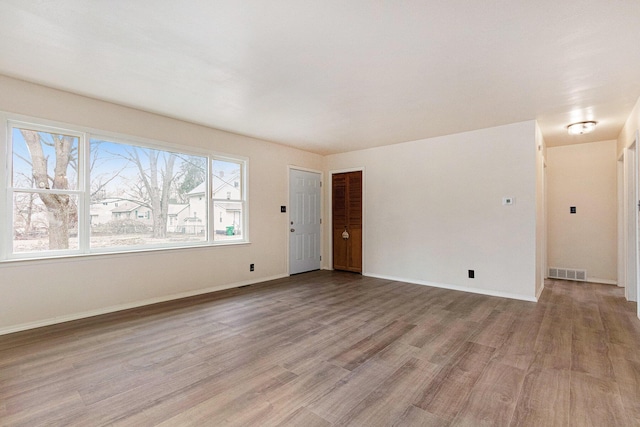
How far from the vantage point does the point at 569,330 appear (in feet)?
10.0

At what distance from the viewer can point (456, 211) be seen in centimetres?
472

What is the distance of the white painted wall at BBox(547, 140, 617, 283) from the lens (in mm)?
5113

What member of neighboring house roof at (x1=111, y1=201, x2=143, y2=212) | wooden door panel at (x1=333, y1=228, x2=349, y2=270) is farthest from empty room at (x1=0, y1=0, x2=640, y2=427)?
wooden door panel at (x1=333, y1=228, x2=349, y2=270)

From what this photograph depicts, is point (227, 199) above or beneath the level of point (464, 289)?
above

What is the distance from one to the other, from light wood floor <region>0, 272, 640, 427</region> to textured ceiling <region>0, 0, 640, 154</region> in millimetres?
2469

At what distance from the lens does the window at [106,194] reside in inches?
121

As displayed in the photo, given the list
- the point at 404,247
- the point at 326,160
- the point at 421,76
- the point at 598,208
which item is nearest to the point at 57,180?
the point at 421,76

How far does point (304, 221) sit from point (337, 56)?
3.93 meters

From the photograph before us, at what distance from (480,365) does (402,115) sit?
9.63ft

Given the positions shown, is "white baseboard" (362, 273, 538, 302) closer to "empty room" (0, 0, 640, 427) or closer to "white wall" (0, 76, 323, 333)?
"empty room" (0, 0, 640, 427)

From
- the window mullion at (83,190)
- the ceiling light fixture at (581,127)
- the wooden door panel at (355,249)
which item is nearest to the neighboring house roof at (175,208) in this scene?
the window mullion at (83,190)

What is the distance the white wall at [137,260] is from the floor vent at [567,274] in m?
5.03

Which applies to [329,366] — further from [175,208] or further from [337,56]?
[175,208]

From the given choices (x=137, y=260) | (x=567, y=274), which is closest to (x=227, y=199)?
(x=137, y=260)
